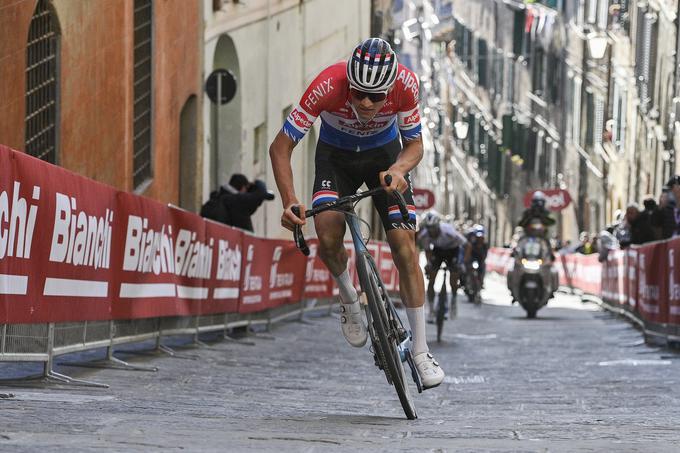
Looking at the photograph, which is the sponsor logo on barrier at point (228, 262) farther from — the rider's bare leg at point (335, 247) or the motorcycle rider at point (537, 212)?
the motorcycle rider at point (537, 212)

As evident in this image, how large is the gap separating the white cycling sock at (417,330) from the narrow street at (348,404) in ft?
1.18

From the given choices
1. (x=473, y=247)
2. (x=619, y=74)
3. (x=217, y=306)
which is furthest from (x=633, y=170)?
(x=217, y=306)

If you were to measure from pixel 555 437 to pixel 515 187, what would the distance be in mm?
61887

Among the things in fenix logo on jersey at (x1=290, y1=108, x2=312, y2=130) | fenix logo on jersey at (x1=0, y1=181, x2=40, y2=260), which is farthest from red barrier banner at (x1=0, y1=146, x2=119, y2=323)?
fenix logo on jersey at (x1=290, y1=108, x2=312, y2=130)

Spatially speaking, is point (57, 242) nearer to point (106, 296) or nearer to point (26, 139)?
point (106, 296)

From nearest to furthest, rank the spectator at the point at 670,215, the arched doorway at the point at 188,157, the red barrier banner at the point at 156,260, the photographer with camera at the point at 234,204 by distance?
the red barrier banner at the point at 156,260, the photographer with camera at the point at 234,204, the spectator at the point at 670,215, the arched doorway at the point at 188,157

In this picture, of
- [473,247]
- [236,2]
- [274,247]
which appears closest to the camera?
[274,247]

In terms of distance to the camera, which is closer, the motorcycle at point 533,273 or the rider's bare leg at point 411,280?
the rider's bare leg at point 411,280

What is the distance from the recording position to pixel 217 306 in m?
16.1

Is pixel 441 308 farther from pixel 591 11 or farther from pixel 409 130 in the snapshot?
pixel 591 11

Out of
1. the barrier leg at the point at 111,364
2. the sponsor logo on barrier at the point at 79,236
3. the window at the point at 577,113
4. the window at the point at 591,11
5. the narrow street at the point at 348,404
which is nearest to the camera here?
the narrow street at the point at 348,404

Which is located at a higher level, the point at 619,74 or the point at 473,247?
the point at 619,74

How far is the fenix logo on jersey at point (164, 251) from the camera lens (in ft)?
39.4

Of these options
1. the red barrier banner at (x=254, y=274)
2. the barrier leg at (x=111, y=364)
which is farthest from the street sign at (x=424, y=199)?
the barrier leg at (x=111, y=364)
